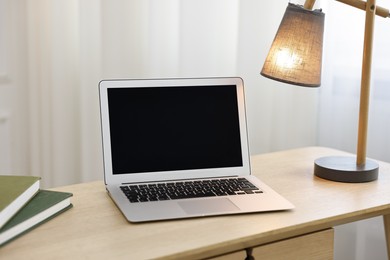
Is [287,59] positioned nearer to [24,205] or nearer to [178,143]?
[178,143]

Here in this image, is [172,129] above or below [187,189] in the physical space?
above

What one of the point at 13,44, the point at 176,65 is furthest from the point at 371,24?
the point at 13,44

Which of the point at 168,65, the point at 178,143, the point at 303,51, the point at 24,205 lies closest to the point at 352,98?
the point at 168,65

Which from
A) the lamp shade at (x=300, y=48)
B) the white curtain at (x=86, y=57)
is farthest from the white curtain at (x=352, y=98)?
the lamp shade at (x=300, y=48)

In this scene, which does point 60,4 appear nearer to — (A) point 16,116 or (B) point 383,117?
(A) point 16,116

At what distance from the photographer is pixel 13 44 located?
170 cm

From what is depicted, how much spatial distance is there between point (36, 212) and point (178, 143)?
35cm

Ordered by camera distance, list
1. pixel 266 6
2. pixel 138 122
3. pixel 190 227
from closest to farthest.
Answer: pixel 190 227 → pixel 138 122 → pixel 266 6

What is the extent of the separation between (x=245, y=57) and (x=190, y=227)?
3.38 ft

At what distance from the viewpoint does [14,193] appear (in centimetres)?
109

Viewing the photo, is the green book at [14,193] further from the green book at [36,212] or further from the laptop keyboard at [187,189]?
the laptop keyboard at [187,189]

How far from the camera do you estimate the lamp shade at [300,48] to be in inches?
51.4

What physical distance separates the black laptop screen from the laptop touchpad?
0.44 feet

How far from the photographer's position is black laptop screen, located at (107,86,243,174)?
4.22ft
